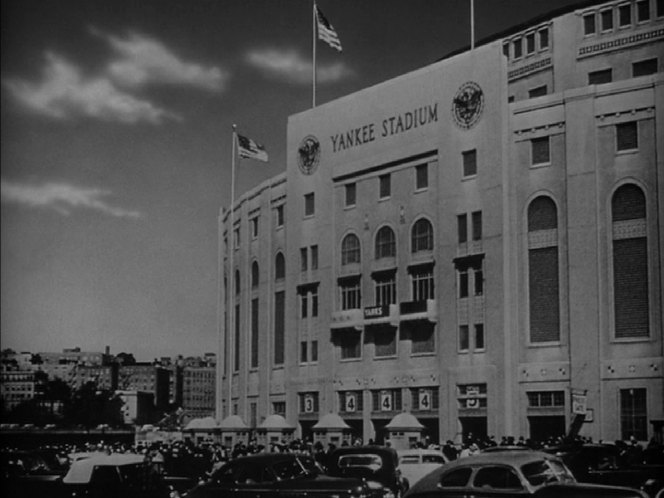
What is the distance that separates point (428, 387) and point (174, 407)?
14709 cm

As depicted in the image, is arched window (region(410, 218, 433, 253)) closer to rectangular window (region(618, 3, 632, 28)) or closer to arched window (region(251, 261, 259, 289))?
rectangular window (region(618, 3, 632, 28))

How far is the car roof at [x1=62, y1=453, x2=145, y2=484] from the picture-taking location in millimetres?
18391

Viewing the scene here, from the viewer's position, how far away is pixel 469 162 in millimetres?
42875

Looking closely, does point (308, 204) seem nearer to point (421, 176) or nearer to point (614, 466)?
point (421, 176)

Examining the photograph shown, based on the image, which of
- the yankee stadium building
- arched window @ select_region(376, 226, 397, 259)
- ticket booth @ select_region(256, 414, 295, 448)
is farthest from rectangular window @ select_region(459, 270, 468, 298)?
ticket booth @ select_region(256, 414, 295, 448)

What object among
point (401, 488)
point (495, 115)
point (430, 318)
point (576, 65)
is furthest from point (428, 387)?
point (401, 488)

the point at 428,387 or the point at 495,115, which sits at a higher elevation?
the point at 495,115

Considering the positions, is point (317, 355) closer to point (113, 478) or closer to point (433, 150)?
point (433, 150)

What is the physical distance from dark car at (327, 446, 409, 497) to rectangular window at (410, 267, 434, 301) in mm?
23049

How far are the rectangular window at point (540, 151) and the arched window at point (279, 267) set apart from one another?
16.5 meters

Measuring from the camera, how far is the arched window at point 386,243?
4553 centimetres

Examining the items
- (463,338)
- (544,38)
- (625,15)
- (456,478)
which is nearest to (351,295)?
(463,338)

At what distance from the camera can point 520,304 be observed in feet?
133

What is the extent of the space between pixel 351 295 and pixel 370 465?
26.9 metres
